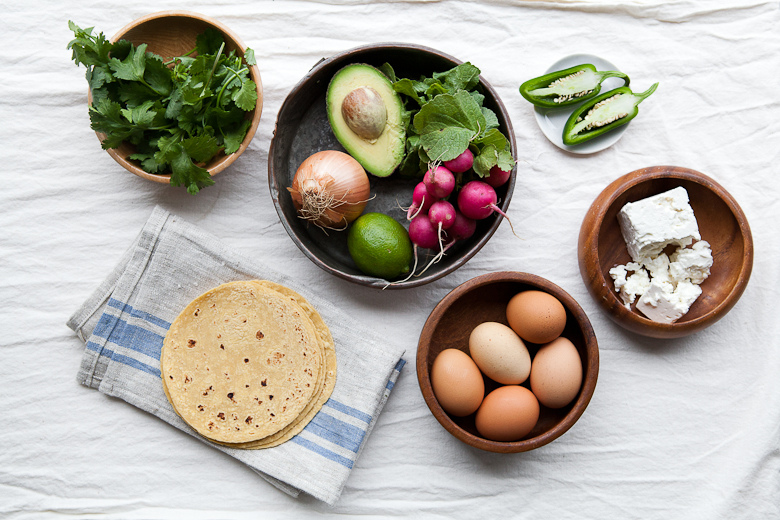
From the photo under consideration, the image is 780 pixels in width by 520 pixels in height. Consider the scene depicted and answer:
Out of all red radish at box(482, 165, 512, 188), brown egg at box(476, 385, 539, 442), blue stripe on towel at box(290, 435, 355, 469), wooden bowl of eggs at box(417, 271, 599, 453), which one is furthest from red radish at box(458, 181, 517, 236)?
blue stripe on towel at box(290, 435, 355, 469)

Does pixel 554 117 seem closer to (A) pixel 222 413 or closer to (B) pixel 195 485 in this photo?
(A) pixel 222 413

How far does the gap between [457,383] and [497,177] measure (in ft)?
1.45

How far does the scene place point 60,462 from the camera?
125 centimetres

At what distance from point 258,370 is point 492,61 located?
930 mm

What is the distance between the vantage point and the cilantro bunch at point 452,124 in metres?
1.02

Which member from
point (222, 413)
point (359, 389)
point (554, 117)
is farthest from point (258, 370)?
point (554, 117)

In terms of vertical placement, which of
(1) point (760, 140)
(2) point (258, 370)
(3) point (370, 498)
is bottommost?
(3) point (370, 498)

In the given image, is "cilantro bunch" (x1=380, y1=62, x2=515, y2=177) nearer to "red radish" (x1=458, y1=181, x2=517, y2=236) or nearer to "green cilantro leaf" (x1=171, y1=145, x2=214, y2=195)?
"red radish" (x1=458, y1=181, x2=517, y2=236)

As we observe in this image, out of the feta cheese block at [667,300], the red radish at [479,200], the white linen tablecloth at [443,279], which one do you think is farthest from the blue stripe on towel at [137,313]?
the feta cheese block at [667,300]

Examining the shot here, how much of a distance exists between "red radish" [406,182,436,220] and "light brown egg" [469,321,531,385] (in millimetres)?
290

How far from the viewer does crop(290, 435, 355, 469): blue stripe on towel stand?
119 cm

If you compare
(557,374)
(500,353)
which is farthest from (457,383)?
(557,374)

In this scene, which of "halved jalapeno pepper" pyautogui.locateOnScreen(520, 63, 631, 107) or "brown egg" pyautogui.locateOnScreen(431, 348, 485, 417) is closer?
"brown egg" pyautogui.locateOnScreen(431, 348, 485, 417)

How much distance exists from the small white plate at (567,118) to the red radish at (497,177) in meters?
0.25
